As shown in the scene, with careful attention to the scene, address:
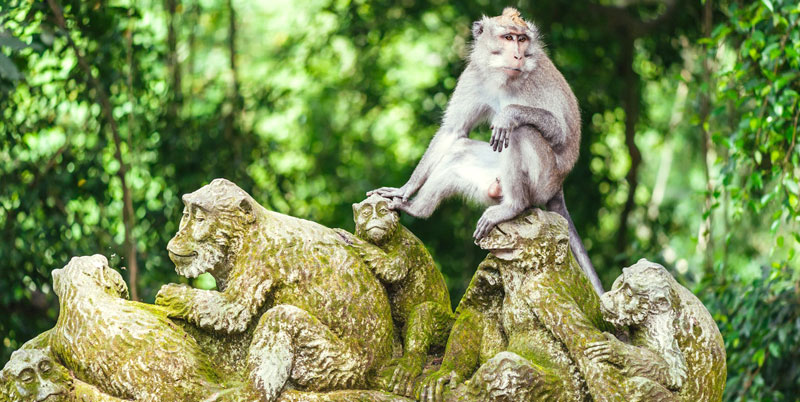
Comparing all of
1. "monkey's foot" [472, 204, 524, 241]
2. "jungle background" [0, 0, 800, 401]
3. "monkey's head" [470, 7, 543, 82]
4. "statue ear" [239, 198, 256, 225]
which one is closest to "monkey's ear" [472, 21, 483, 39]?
"monkey's head" [470, 7, 543, 82]

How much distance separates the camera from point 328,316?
145 inches

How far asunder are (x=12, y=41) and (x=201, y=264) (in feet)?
5.26

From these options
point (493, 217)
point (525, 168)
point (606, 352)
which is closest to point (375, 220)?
point (493, 217)

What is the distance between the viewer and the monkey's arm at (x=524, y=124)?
14.5 ft

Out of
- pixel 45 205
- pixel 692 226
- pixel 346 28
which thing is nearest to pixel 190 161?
pixel 45 205

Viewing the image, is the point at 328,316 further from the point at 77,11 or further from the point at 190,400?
the point at 77,11

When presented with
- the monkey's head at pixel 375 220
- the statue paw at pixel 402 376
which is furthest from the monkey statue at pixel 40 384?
the monkey's head at pixel 375 220

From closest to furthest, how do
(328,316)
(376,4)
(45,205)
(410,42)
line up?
(328,316), (45,205), (376,4), (410,42)

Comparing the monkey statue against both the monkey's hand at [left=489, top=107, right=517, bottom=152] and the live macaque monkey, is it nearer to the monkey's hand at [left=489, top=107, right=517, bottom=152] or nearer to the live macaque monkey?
the live macaque monkey

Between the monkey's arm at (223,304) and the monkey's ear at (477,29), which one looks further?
the monkey's ear at (477,29)

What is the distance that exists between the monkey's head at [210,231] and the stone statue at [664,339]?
152 cm

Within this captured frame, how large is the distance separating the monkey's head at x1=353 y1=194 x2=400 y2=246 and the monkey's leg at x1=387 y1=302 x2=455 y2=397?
358 mm

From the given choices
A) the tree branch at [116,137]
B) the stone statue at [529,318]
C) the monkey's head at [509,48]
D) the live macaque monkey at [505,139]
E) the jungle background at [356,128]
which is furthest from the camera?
the tree branch at [116,137]

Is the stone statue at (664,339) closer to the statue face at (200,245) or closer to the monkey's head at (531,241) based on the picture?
the monkey's head at (531,241)
